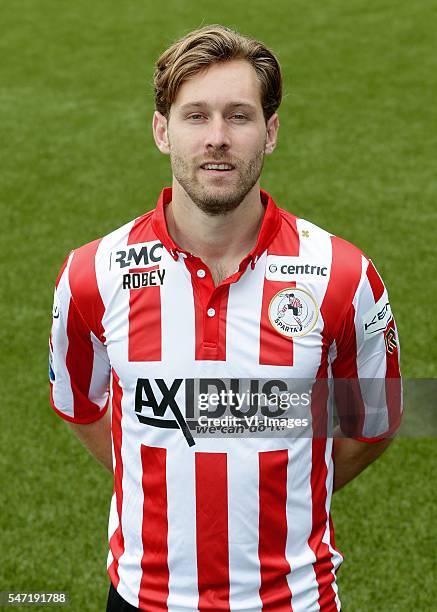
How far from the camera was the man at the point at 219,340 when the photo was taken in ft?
6.55

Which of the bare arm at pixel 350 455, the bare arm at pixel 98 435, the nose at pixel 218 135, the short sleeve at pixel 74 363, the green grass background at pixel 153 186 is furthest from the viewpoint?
the green grass background at pixel 153 186

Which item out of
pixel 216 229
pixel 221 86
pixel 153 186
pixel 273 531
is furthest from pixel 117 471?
pixel 153 186

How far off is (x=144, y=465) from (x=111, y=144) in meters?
6.15

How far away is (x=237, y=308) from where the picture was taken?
80.0 inches

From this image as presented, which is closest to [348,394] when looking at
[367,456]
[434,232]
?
[367,456]

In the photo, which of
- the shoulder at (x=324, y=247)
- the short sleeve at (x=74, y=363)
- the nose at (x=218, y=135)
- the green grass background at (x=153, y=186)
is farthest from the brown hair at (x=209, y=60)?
the green grass background at (x=153, y=186)

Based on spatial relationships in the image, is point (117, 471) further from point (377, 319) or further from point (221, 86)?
point (221, 86)

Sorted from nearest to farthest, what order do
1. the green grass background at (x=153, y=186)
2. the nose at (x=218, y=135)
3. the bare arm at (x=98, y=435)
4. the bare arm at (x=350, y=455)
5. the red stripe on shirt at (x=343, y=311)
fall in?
1. the nose at (x=218, y=135)
2. the red stripe on shirt at (x=343, y=311)
3. the bare arm at (x=350, y=455)
4. the bare arm at (x=98, y=435)
5. the green grass background at (x=153, y=186)

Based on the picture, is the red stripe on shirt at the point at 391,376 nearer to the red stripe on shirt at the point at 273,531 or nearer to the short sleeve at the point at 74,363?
the red stripe on shirt at the point at 273,531

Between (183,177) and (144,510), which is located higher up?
(183,177)

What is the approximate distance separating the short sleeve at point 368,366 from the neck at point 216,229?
28cm

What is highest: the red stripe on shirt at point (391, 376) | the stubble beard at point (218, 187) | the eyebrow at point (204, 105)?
the eyebrow at point (204, 105)

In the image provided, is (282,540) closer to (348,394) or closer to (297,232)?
(348,394)

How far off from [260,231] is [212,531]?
704 millimetres
